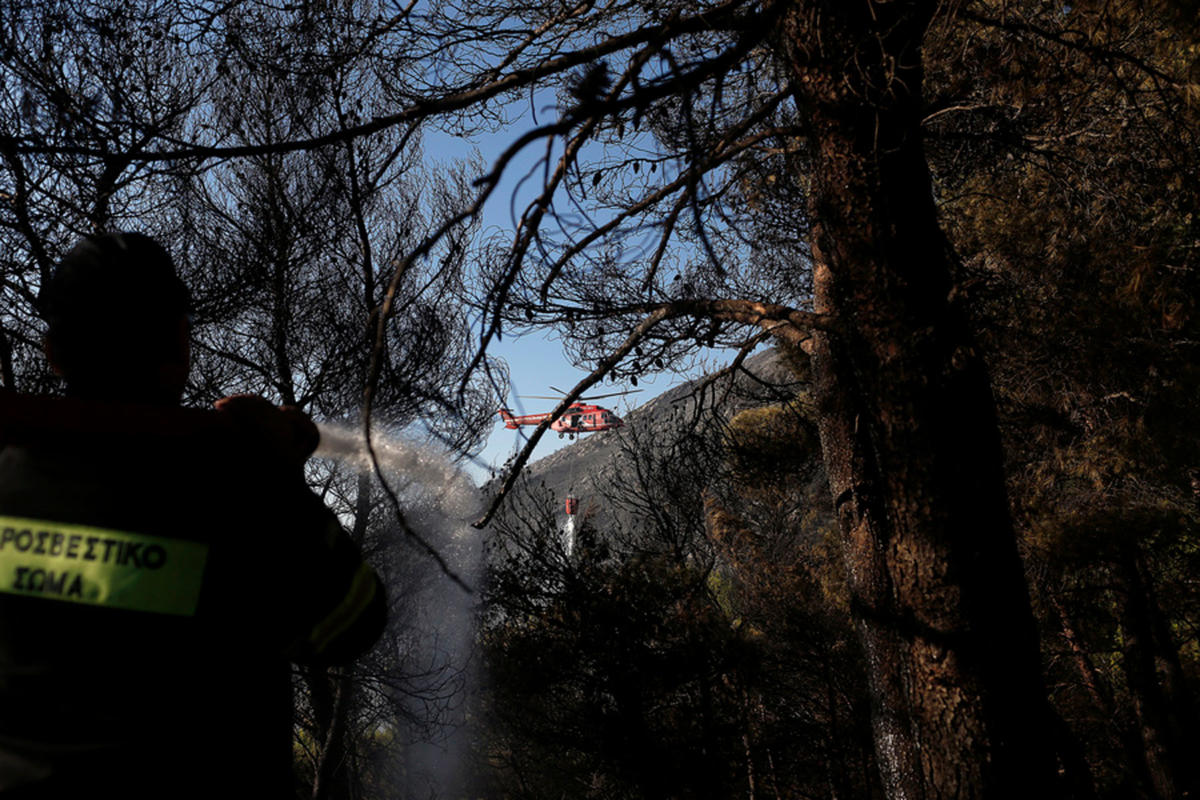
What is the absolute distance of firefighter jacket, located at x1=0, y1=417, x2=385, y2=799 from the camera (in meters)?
1.18

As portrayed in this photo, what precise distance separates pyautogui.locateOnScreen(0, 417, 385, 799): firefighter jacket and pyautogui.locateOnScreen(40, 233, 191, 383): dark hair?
0.51 feet

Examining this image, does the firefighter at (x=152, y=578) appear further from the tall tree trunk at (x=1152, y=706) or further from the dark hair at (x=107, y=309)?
the tall tree trunk at (x=1152, y=706)

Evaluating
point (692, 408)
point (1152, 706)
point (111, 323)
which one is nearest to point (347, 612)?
point (111, 323)

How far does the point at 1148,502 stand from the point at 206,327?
13.0 meters

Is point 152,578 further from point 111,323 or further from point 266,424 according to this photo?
point 111,323

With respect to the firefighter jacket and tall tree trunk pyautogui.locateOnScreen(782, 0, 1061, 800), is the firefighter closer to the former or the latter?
the firefighter jacket

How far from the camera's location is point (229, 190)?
1098 centimetres

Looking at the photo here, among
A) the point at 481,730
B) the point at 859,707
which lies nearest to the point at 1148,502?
the point at 859,707


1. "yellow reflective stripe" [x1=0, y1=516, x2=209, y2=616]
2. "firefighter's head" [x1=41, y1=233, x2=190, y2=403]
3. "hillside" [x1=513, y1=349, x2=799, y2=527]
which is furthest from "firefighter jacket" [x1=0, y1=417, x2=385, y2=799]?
"hillside" [x1=513, y1=349, x2=799, y2=527]

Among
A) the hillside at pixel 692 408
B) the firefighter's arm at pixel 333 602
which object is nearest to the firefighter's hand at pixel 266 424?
the firefighter's arm at pixel 333 602

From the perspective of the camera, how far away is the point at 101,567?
1.23m

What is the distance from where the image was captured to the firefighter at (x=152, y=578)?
3.90 feet

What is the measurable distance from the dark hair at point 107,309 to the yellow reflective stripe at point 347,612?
1.68ft

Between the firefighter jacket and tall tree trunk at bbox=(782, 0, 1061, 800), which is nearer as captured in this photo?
the firefighter jacket
